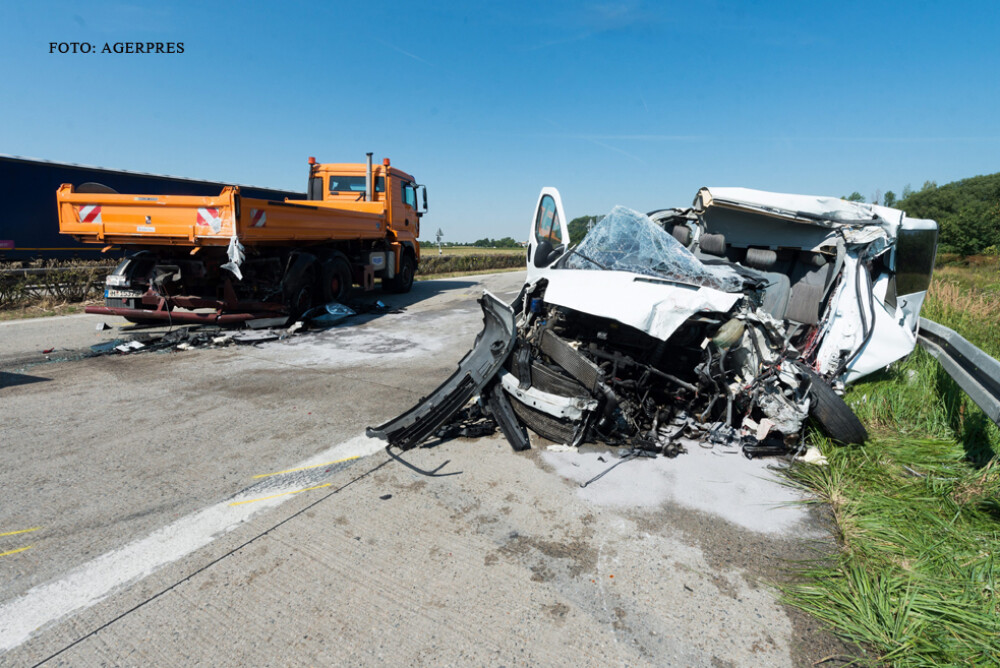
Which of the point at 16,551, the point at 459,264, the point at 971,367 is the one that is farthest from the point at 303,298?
the point at 459,264

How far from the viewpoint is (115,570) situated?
92.0 inches

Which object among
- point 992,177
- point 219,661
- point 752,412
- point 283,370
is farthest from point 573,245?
point 992,177

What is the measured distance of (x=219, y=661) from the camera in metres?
1.86

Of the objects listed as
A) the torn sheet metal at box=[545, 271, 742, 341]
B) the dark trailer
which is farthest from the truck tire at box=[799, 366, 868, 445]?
the dark trailer

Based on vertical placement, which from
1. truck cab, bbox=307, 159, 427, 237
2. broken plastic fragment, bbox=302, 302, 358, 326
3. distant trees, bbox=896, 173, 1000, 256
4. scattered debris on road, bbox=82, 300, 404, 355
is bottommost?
scattered debris on road, bbox=82, 300, 404, 355

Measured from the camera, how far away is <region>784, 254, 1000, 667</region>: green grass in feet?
6.57

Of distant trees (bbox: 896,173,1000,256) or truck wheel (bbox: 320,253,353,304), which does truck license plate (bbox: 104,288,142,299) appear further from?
distant trees (bbox: 896,173,1000,256)

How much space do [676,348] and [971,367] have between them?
1.98 meters

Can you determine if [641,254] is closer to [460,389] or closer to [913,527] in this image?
[460,389]

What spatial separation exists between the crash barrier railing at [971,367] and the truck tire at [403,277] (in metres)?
10.6

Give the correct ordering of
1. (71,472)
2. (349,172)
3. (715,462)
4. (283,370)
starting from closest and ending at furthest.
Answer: (71,472) → (715,462) → (283,370) → (349,172)

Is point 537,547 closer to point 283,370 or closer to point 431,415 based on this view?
point 431,415

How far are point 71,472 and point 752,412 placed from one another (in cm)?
489

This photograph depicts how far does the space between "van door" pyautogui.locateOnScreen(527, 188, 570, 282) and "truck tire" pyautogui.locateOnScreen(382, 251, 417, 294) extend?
25.0 feet
